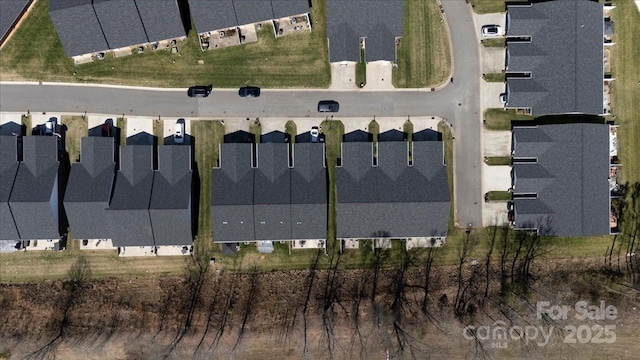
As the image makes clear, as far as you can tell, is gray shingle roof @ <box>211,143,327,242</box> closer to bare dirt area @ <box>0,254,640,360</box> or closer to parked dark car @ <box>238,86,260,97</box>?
bare dirt area @ <box>0,254,640,360</box>

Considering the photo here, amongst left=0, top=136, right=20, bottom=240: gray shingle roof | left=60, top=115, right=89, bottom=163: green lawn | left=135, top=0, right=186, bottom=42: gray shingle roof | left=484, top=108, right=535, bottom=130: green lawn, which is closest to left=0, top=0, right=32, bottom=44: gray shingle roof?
left=60, top=115, right=89, bottom=163: green lawn

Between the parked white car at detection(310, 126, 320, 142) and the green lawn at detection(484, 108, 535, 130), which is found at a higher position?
the green lawn at detection(484, 108, 535, 130)

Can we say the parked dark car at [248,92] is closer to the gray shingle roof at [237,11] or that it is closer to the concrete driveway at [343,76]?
the gray shingle roof at [237,11]

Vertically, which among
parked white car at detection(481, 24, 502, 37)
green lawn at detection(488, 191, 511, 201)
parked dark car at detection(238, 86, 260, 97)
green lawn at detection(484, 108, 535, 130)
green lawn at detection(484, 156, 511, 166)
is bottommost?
green lawn at detection(488, 191, 511, 201)

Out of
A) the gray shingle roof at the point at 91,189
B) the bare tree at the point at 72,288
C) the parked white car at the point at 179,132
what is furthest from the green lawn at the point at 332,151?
the bare tree at the point at 72,288

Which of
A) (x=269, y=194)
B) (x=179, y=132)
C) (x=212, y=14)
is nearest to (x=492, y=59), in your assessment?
(x=269, y=194)

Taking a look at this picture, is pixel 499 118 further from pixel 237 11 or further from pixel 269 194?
pixel 237 11
